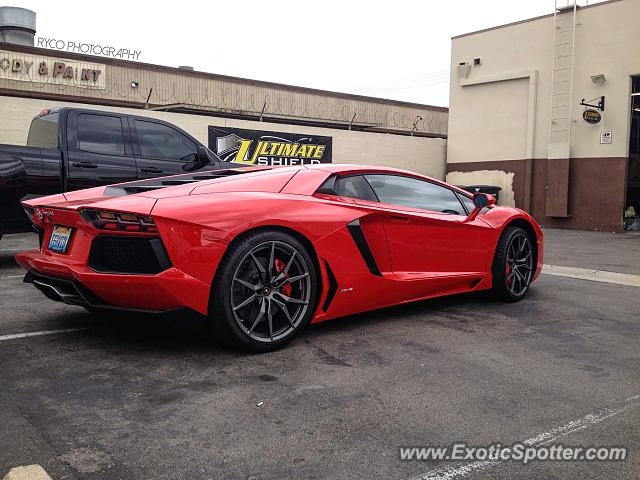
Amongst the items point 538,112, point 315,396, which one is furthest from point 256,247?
point 538,112

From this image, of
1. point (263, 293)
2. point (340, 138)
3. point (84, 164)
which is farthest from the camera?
point (340, 138)

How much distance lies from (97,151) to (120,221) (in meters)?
4.43

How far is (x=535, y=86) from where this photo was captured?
58.1ft

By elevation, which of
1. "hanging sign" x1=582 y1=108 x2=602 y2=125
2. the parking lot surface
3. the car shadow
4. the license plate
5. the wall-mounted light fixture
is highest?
the wall-mounted light fixture

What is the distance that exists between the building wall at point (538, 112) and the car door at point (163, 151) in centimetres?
1233

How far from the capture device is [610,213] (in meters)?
16.2

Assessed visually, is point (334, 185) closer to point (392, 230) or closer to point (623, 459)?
point (392, 230)

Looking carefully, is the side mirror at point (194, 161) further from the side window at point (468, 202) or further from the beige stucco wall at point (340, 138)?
the beige stucco wall at point (340, 138)

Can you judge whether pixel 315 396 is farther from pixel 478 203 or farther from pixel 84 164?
pixel 84 164

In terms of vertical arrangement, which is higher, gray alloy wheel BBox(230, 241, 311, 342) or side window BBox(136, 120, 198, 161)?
side window BBox(136, 120, 198, 161)

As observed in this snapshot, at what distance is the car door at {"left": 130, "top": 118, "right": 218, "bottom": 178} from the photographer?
7801 mm

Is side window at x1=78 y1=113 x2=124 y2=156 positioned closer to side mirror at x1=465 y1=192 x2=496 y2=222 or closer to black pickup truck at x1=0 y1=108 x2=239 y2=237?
black pickup truck at x1=0 y1=108 x2=239 y2=237

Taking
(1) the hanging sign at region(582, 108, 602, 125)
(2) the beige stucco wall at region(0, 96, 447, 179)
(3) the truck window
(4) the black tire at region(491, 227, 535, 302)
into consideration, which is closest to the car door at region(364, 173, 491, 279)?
(4) the black tire at region(491, 227, 535, 302)

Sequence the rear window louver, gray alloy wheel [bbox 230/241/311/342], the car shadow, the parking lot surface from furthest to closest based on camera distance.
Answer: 1. the rear window louver
2. gray alloy wheel [bbox 230/241/311/342]
3. the car shadow
4. the parking lot surface
